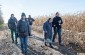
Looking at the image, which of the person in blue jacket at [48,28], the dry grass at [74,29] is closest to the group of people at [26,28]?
the person in blue jacket at [48,28]

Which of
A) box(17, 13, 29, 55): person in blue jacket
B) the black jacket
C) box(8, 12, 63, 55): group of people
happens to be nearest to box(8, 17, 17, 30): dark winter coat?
box(8, 12, 63, 55): group of people

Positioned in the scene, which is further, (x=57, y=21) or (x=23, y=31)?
(x=57, y=21)

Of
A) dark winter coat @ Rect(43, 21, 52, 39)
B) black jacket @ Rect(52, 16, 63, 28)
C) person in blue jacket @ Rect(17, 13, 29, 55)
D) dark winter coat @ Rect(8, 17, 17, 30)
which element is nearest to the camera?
person in blue jacket @ Rect(17, 13, 29, 55)

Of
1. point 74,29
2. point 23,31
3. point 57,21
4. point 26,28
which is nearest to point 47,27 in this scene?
point 57,21

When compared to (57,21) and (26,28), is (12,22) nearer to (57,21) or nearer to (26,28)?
(57,21)

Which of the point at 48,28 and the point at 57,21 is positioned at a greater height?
the point at 57,21

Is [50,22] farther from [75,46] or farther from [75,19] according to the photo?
[75,19]

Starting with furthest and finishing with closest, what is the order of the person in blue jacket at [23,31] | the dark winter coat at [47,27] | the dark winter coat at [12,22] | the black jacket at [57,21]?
1. the dark winter coat at [12,22]
2. the black jacket at [57,21]
3. the dark winter coat at [47,27]
4. the person in blue jacket at [23,31]

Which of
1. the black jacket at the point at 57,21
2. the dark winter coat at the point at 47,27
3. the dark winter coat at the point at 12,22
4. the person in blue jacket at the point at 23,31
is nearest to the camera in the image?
the person in blue jacket at the point at 23,31

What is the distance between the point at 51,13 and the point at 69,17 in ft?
15.7

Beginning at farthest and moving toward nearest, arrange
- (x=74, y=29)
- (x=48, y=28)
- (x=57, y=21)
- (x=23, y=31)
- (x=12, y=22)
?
(x=74, y=29), (x=12, y=22), (x=57, y=21), (x=48, y=28), (x=23, y=31)

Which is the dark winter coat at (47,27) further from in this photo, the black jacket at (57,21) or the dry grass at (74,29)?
the dry grass at (74,29)

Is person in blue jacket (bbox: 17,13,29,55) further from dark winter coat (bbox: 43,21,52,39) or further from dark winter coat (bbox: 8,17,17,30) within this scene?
dark winter coat (bbox: 8,17,17,30)

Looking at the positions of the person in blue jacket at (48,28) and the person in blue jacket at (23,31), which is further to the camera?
the person in blue jacket at (48,28)
